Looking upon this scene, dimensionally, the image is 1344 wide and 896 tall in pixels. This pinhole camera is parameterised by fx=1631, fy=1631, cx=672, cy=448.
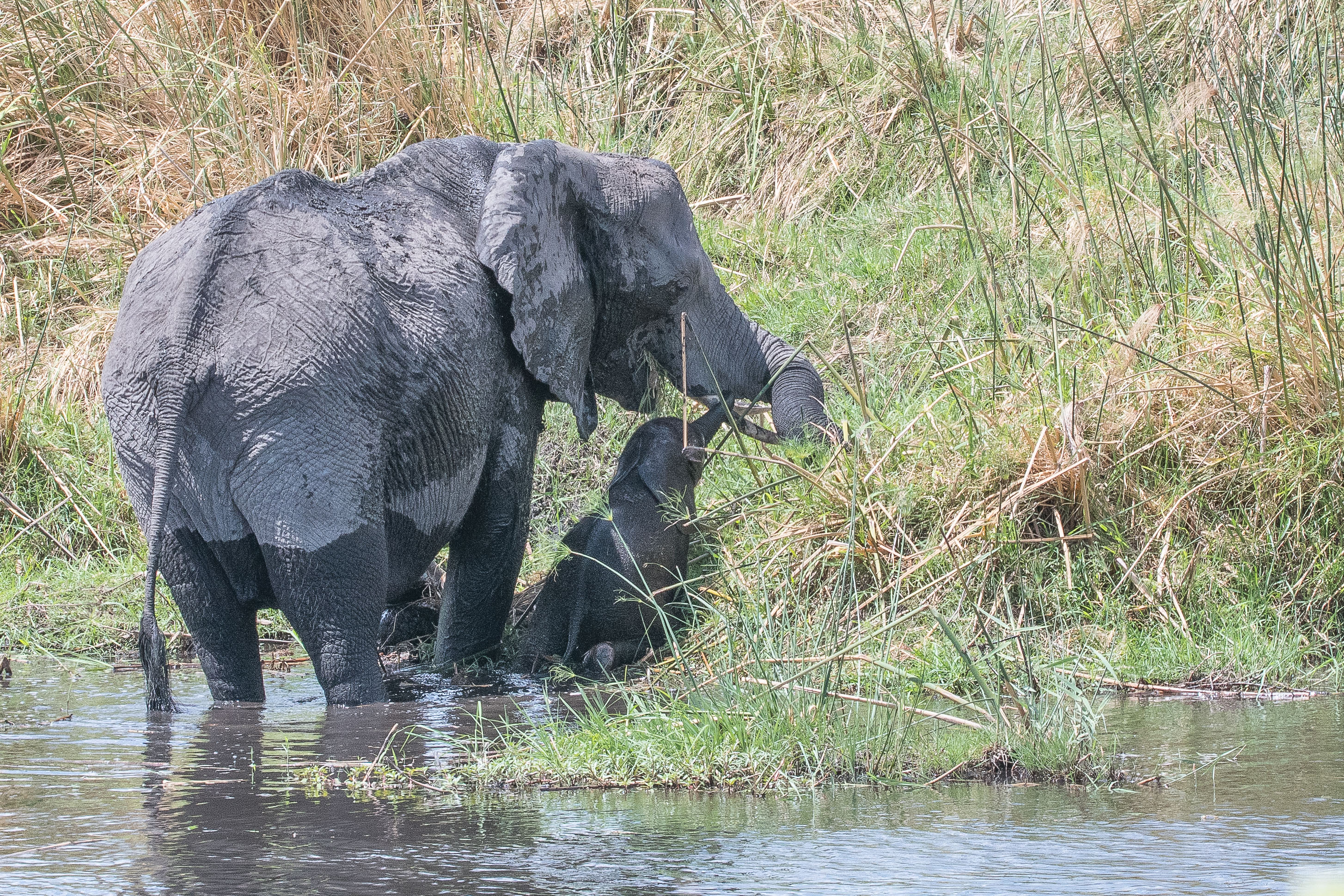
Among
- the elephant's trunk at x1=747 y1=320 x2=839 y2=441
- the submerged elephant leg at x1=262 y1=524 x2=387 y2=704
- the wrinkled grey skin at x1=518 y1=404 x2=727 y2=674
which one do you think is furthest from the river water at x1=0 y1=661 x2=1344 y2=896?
the elephant's trunk at x1=747 y1=320 x2=839 y2=441

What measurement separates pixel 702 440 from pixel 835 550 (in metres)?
0.81

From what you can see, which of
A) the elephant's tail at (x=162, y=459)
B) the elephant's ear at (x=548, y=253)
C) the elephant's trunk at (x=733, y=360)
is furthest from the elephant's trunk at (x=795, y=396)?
the elephant's tail at (x=162, y=459)

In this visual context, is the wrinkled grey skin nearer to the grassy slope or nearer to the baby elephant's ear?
the baby elephant's ear

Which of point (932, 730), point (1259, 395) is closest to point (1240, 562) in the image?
point (1259, 395)

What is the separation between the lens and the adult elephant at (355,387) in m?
4.78

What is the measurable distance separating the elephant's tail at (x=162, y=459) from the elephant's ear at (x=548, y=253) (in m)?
1.24

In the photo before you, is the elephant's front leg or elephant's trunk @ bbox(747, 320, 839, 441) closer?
the elephant's front leg

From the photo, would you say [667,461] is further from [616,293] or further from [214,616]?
[214,616]

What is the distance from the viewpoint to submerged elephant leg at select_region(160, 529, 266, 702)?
5047 mm

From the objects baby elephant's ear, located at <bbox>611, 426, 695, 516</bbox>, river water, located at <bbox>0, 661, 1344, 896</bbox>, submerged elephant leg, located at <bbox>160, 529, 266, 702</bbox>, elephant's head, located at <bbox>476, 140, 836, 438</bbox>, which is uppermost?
elephant's head, located at <bbox>476, 140, 836, 438</bbox>

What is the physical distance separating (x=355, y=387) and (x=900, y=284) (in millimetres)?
3838

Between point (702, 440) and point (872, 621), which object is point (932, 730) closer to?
point (872, 621)

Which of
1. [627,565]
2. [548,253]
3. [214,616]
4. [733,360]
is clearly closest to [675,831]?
[214,616]

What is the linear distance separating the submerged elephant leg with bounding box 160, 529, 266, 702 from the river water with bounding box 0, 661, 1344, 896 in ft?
2.68
